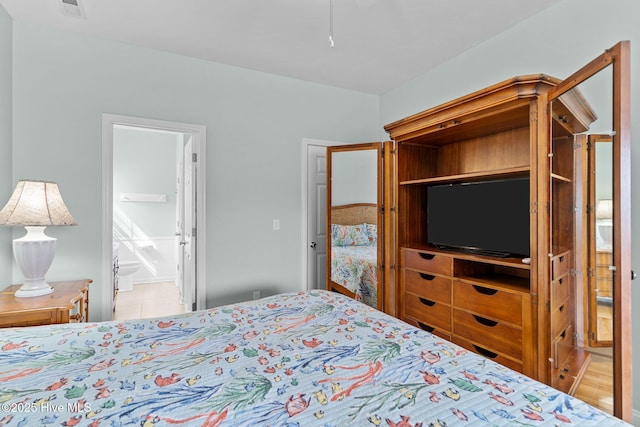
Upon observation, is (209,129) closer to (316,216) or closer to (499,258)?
(316,216)

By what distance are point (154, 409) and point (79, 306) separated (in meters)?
2.04

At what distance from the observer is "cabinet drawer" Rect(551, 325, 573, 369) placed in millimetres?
1645

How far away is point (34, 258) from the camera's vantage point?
2.06 m

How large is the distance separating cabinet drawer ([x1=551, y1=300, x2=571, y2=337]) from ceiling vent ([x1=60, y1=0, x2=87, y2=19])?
3.53m

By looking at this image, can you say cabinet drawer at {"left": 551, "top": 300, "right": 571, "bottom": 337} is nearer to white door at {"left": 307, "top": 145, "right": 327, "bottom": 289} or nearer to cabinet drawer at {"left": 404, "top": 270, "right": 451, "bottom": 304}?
cabinet drawer at {"left": 404, "top": 270, "right": 451, "bottom": 304}

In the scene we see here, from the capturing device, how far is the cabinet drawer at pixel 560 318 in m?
1.67

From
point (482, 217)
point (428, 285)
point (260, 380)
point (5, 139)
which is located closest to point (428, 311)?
point (428, 285)

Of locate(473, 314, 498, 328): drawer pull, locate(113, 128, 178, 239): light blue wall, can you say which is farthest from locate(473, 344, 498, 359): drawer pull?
locate(113, 128, 178, 239): light blue wall

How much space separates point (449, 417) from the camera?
0.79 m

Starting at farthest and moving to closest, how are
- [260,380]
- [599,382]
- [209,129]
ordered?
[209,129] → [599,382] → [260,380]

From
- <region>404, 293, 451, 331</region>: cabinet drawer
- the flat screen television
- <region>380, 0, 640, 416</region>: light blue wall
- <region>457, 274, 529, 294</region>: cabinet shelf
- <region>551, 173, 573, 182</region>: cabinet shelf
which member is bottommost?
<region>404, 293, 451, 331</region>: cabinet drawer

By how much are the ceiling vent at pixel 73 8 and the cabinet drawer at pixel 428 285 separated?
10.3 ft

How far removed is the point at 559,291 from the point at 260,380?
5.54ft

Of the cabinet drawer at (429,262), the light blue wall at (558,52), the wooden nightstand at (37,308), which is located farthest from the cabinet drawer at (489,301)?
the wooden nightstand at (37,308)
